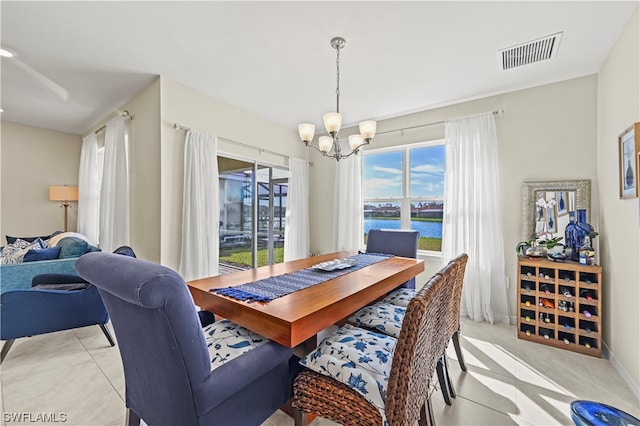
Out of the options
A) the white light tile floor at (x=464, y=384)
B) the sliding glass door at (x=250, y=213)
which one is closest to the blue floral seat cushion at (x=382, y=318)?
the white light tile floor at (x=464, y=384)

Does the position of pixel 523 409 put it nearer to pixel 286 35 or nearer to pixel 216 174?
pixel 286 35

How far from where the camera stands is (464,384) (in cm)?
192

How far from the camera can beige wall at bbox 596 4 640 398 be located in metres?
1.85

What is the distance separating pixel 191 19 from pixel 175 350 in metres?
2.21

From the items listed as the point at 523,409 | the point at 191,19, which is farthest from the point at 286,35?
the point at 523,409

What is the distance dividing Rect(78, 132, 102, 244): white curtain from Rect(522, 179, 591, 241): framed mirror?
5986 millimetres

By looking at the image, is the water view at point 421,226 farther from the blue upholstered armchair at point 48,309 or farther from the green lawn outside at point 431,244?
the blue upholstered armchair at point 48,309

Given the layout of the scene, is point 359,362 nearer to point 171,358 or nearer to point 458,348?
point 171,358

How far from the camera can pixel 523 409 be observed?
167cm

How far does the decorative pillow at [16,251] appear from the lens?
10.2 ft

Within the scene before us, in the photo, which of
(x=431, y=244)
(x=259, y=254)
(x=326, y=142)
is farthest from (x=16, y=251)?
(x=431, y=244)

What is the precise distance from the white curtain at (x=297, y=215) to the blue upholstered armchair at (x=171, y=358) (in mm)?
3115

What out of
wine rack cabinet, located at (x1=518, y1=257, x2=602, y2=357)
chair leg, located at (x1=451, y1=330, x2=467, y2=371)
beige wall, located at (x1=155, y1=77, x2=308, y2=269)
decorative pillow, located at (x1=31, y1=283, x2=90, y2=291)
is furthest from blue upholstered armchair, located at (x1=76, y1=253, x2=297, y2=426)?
wine rack cabinet, located at (x1=518, y1=257, x2=602, y2=357)

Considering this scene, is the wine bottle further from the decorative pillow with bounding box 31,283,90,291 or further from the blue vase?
the decorative pillow with bounding box 31,283,90,291
